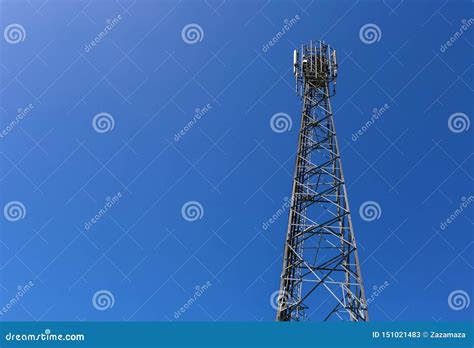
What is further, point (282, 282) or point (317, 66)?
point (317, 66)

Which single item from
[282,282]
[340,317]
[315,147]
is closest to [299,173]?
[315,147]

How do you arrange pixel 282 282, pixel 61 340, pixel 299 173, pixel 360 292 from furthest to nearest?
pixel 299 173 → pixel 282 282 → pixel 360 292 → pixel 61 340

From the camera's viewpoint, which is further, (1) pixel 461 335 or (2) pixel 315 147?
(2) pixel 315 147

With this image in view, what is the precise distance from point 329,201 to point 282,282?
10.5ft

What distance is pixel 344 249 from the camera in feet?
44.9

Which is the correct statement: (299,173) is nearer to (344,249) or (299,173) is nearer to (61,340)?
(344,249)

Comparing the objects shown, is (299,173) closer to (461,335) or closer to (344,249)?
(344,249)

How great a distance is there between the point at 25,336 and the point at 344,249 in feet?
30.9

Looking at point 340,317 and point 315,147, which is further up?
point 315,147

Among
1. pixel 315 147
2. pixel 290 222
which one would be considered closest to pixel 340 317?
pixel 290 222

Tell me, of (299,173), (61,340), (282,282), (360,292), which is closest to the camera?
(61,340)

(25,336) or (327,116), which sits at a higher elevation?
(327,116)

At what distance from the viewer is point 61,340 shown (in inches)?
347

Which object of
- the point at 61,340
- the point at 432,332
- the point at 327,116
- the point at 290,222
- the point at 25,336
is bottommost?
the point at 25,336
